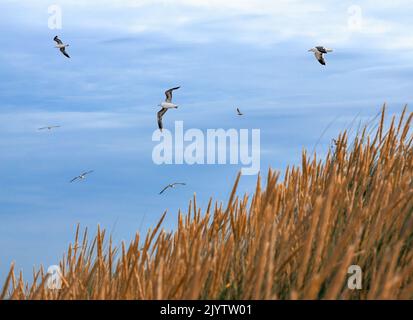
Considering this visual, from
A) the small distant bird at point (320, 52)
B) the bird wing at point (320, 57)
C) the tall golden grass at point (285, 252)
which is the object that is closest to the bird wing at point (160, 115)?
the small distant bird at point (320, 52)

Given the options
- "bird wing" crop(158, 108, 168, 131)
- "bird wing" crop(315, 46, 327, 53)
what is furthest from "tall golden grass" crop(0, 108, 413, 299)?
"bird wing" crop(315, 46, 327, 53)

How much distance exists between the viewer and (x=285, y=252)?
3.98 m

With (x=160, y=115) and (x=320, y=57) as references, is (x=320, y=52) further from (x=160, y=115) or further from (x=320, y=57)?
(x=160, y=115)

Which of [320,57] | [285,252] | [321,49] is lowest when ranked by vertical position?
[285,252]

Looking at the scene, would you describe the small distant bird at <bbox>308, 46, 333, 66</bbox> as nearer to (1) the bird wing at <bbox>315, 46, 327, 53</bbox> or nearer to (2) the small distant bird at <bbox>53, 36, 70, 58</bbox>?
Result: (1) the bird wing at <bbox>315, 46, 327, 53</bbox>

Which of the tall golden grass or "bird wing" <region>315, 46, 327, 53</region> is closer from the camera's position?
the tall golden grass

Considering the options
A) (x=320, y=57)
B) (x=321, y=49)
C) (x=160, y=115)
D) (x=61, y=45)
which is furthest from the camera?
(x=61, y=45)

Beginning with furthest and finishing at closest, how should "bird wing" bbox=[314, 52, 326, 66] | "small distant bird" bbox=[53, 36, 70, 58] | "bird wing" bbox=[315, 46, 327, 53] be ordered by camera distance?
1. "small distant bird" bbox=[53, 36, 70, 58]
2. "bird wing" bbox=[314, 52, 326, 66]
3. "bird wing" bbox=[315, 46, 327, 53]

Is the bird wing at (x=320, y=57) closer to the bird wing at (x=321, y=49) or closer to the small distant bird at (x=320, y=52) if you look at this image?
the small distant bird at (x=320, y=52)

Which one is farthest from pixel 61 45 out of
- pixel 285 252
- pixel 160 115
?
pixel 285 252

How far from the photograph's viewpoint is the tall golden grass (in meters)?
3.24
